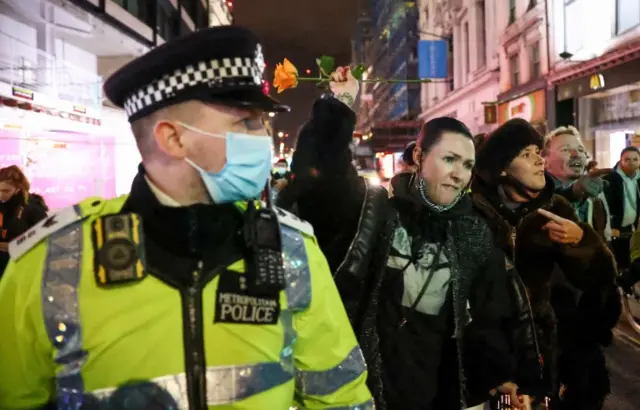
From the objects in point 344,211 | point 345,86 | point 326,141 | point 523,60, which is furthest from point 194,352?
point 523,60

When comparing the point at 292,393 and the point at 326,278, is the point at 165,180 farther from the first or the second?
the point at 292,393

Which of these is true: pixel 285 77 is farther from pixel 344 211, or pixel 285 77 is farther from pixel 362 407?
pixel 362 407

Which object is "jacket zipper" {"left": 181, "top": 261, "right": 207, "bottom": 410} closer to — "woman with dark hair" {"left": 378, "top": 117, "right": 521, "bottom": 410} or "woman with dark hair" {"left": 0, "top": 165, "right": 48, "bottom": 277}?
"woman with dark hair" {"left": 378, "top": 117, "right": 521, "bottom": 410}

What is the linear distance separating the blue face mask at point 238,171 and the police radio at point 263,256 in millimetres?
80

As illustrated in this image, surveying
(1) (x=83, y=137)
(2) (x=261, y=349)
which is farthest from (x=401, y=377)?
(1) (x=83, y=137)

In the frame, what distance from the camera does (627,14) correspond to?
522 inches

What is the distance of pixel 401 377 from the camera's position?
2875mm

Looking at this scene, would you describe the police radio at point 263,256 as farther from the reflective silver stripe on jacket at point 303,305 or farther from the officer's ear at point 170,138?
the officer's ear at point 170,138

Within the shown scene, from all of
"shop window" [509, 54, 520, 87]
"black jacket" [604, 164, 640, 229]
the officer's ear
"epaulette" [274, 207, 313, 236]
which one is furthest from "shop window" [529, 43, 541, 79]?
the officer's ear

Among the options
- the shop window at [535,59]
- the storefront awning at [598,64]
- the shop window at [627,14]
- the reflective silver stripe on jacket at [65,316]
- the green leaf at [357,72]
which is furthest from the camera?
the shop window at [535,59]

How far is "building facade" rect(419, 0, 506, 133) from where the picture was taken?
77.9 feet

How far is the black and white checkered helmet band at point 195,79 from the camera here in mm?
1659

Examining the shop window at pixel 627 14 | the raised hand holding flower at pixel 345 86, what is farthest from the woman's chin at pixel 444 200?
the shop window at pixel 627 14

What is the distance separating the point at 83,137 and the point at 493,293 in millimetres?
12440
